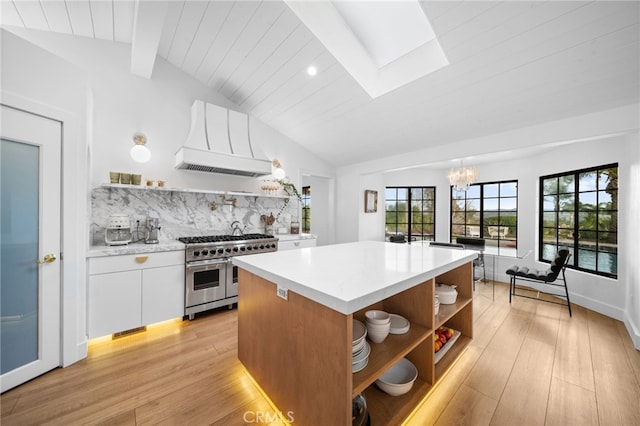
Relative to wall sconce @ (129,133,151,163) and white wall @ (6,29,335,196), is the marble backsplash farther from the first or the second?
wall sconce @ (129,133,151,163)

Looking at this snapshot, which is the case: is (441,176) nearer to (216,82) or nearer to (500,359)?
(500,359)

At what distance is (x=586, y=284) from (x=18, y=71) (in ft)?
20.3

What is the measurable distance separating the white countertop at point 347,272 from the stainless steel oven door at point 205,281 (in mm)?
1463

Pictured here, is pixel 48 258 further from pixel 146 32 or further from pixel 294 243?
pixel 294 243

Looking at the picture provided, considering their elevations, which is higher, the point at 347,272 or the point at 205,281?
the point at 347,272

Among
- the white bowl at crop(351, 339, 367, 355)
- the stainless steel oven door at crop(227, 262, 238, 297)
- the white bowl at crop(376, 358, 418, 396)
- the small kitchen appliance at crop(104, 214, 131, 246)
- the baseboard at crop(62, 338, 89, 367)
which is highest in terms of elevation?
the small kitchen appliance at crop(104, 214, 131, 246)

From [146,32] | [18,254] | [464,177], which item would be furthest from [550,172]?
[18,254]

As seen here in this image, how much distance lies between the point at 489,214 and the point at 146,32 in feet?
20.6

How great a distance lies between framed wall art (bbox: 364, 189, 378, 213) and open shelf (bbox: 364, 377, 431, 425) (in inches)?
148

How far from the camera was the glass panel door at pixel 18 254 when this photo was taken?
1.61 m

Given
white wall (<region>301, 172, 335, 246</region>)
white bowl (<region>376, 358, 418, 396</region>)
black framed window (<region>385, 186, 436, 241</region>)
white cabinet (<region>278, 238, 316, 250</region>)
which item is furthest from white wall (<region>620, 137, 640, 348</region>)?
white wall (<region>301, 172, 335, 246</region>)

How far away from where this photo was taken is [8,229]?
5.35 ft

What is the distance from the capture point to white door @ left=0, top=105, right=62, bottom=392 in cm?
162

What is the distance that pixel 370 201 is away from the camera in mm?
5113
